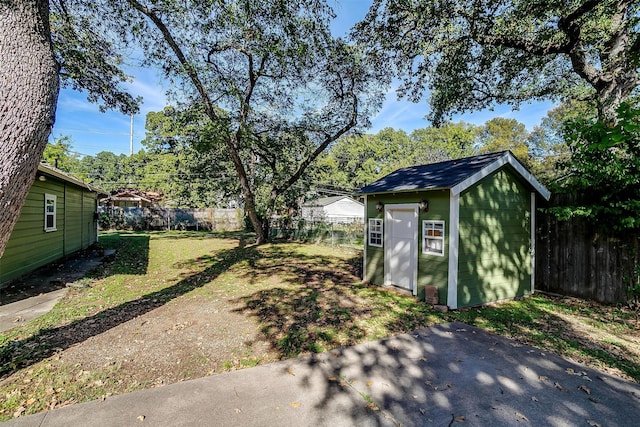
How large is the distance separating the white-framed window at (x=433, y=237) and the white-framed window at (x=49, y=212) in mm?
10278

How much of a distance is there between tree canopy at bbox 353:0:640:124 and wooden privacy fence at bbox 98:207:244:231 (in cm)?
1898

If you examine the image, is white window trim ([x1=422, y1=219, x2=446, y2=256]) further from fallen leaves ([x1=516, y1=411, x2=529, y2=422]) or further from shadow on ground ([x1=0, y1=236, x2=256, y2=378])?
shadow on ground ([x1=0, y1=236, x2=256, y2=378])

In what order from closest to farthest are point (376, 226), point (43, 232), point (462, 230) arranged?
1. point (462, 230)
2. point (376, 226)
3. point (43, 232)

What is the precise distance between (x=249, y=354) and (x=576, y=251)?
6.78 meters

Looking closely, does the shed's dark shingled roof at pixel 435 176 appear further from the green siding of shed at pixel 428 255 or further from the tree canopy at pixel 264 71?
the tree canopy at pixel 264 71

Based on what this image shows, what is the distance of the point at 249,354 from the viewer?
3768mm

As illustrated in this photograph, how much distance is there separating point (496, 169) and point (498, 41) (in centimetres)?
364

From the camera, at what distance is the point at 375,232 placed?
24.2ft

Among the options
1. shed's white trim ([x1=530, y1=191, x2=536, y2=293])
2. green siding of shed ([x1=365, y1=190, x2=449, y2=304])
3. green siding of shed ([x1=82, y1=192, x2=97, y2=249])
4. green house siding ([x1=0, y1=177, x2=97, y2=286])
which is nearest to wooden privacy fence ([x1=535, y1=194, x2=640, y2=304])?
shed's white trim ([x1=530, y1=191, x2=536, y2=293])

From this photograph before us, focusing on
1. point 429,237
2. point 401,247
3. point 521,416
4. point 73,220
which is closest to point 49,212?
point 73,220

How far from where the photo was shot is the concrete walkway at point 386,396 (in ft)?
8.35

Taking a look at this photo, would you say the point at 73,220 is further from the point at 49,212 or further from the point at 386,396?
the point at 386,396

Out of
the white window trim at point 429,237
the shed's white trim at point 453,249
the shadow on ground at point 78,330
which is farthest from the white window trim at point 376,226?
the shadow on ground at point 78,330

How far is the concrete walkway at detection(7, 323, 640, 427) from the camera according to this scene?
2545 mm
